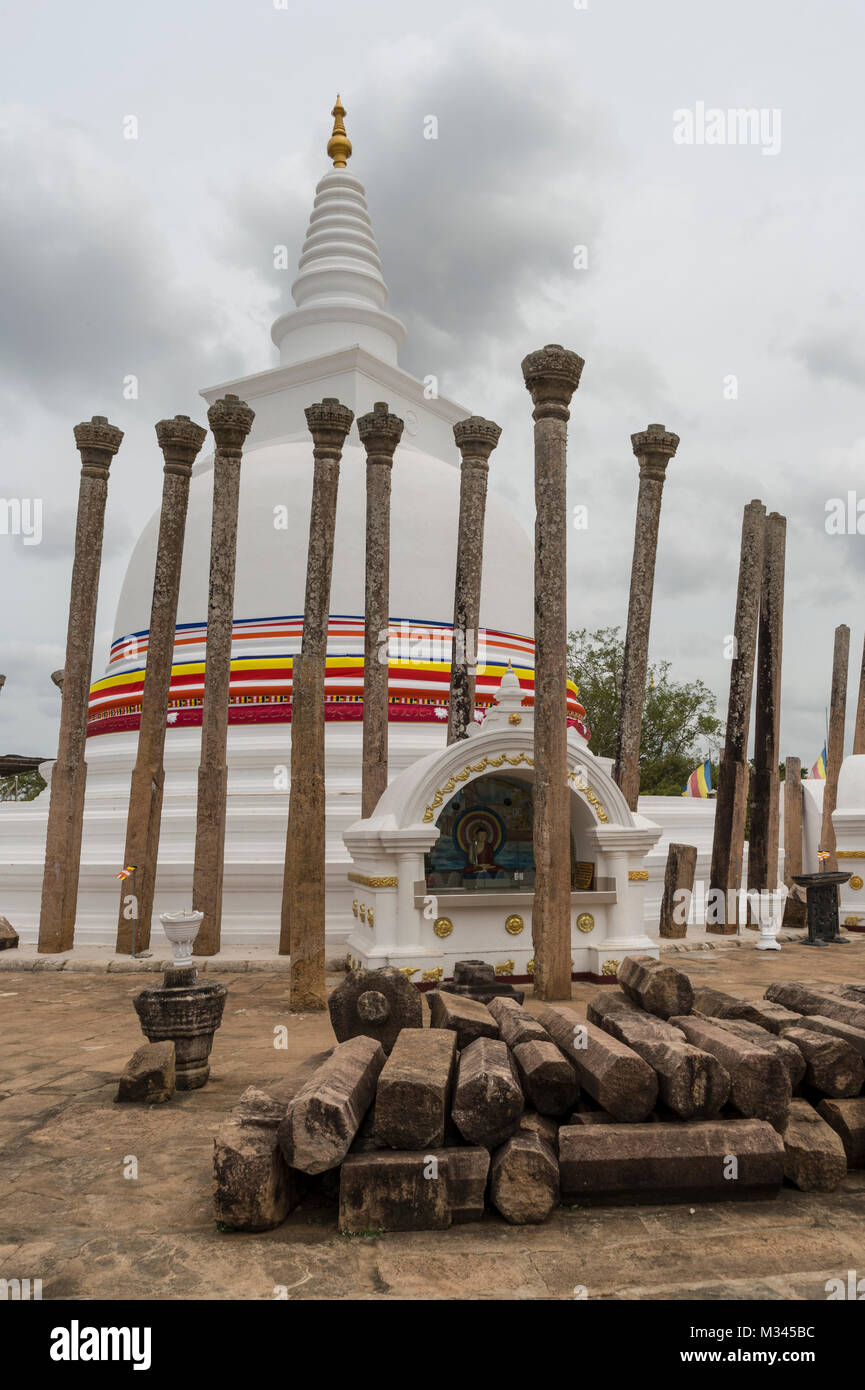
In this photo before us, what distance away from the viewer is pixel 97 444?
1239 centimetres

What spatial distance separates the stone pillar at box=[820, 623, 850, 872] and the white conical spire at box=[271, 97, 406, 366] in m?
11.4

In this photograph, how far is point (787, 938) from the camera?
46.6 ft

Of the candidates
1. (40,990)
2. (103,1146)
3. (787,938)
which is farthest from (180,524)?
(787,938)

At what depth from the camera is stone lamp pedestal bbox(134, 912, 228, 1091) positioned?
5.99 metres

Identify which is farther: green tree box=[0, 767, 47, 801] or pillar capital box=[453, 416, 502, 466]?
green tree box=[0, 767, 47, 801]

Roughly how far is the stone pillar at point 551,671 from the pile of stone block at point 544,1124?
12.0 ft

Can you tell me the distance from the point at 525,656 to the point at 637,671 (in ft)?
16.3

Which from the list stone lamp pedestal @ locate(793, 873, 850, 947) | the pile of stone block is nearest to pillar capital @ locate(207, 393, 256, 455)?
the pile of stone block

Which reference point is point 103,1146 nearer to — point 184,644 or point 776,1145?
point 776,1145

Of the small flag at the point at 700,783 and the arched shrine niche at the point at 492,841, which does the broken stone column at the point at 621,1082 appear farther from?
the small flag at the point at 700,783

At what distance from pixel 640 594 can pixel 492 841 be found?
13.6 feet

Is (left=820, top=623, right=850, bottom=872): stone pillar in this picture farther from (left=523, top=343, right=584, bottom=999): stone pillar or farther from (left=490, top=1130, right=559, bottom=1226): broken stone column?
(left=490, top=1130, right=559, bottom=1226): broken stone column

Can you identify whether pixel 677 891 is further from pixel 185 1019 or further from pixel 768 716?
pixel 185 1019

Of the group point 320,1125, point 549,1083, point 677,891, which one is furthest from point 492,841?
point 320,1125
